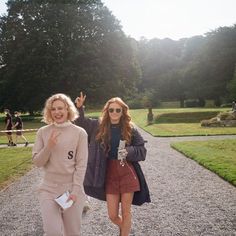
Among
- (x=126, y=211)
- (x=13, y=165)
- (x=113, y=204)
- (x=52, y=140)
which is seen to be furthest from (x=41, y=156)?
(x=13, y=165)

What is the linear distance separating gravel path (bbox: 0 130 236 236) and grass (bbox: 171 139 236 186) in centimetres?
39

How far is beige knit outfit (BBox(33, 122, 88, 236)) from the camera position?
4.56m

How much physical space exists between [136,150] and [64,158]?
1286 mm

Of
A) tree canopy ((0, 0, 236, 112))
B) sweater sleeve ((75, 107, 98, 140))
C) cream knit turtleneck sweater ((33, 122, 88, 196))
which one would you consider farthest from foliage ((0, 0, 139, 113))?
cream knit turtleneck sweater ((33, 122, 88, 196))

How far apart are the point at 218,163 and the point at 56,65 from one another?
114 feet

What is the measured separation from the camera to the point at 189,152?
16297 millimetres

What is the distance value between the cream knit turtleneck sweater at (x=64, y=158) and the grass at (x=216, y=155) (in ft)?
21.1

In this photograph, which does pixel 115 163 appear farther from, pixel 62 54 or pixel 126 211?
pixel 62 54

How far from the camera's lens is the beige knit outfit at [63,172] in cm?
456

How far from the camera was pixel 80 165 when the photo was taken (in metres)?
4.69

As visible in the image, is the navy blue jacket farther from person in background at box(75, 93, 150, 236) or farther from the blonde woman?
the blonde woman

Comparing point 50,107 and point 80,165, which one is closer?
point 80,165

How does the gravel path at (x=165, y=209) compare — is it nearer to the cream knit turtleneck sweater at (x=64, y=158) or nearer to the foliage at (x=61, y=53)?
the cream knit turtleneck sweater at (x=64, y=158)

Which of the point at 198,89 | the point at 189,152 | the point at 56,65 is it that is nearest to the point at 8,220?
the point at 189,152
